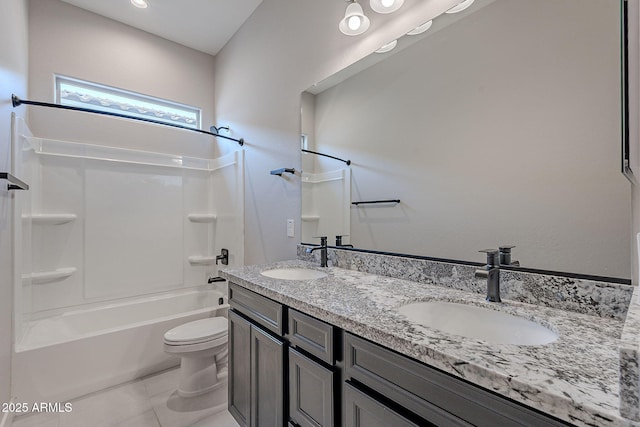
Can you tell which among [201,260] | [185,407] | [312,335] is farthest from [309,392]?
[201,260]

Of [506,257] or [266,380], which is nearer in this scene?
[506,257]

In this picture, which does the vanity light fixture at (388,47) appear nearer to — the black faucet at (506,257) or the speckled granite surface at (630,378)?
the black faucet at (506,257)

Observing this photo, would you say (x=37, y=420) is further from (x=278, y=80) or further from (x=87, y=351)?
(x=278, y=80)

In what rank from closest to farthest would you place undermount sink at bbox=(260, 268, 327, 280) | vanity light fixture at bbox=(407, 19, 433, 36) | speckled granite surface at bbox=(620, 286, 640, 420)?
1. speckled granite surface at bbox=(620, 286, 640, 420)
2. vanity light fixture at bbox=(407, 19, 433, 36)
3. undermount sink at bbox=(260, 268, 327, 280)

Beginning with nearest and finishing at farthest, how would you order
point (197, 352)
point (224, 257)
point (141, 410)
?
point (141, 410) → point (197, 352) → point (224, 257)

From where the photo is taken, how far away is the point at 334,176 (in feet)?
6.19

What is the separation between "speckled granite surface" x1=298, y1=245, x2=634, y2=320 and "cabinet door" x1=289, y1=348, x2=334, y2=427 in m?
0.63

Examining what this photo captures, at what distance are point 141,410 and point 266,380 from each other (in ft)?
3.94

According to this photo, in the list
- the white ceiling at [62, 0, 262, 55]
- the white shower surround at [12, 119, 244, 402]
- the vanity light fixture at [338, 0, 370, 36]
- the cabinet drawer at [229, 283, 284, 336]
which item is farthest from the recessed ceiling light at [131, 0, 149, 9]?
the cabinet drawer at [229, 283, 284, 336]

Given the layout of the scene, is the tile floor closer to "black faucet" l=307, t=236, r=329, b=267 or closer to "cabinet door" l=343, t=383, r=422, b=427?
"black faucet" l=307, t=236, r=329, b=267

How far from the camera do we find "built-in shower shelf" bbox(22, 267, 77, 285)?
231cm

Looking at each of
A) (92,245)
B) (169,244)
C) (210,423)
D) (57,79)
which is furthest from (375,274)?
(57,79)

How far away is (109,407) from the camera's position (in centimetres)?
190

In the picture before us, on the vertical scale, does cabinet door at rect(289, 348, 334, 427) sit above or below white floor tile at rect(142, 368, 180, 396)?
above
